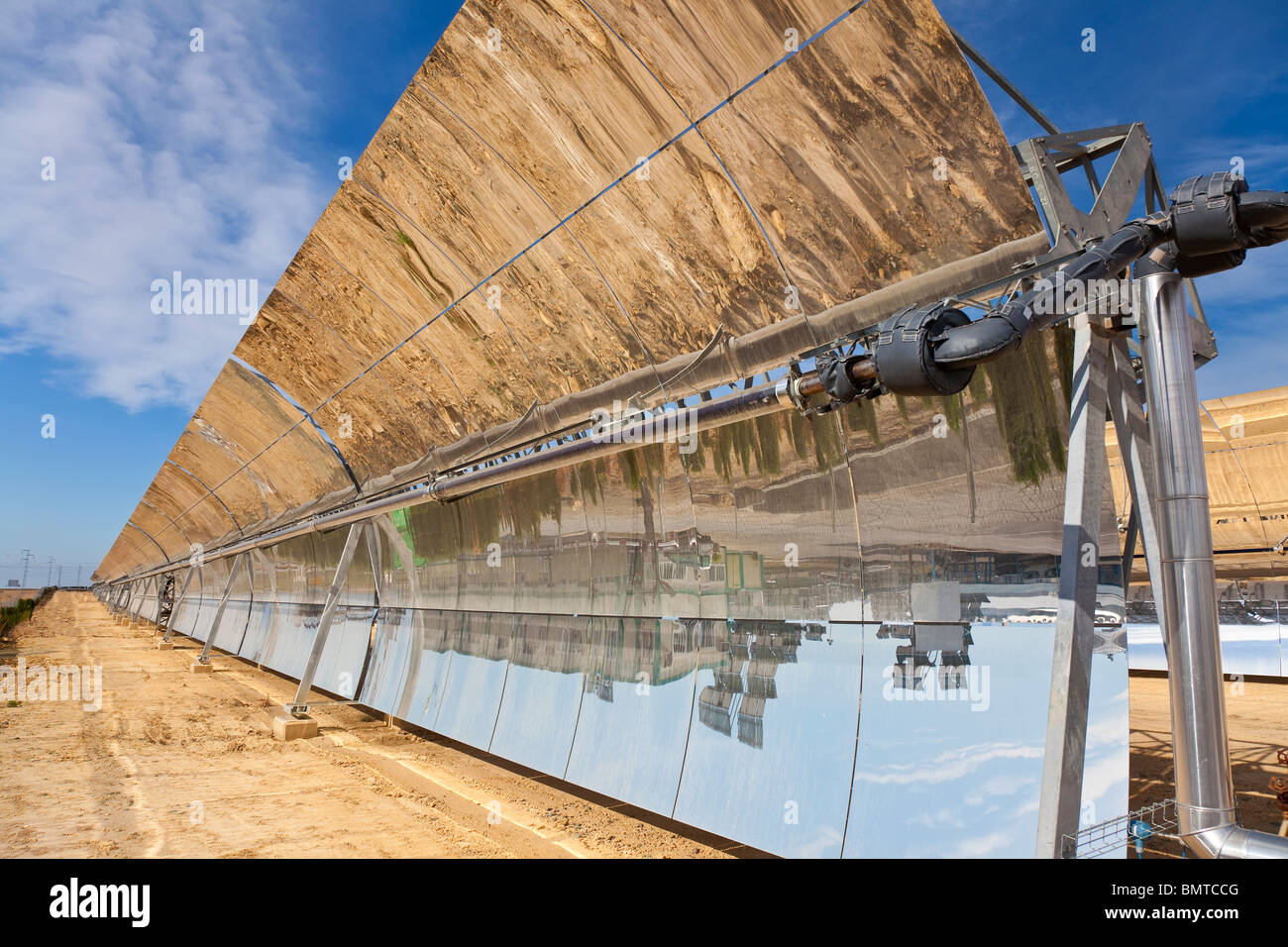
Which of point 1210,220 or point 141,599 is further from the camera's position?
point 141,599

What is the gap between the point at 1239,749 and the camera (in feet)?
38.2

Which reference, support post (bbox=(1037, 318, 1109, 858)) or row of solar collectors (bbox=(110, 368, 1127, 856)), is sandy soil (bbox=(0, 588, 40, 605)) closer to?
row of solar collectors (bbox=(110, 368, 1127, 856))

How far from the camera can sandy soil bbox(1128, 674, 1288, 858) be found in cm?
853

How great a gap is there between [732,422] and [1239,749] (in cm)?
1006

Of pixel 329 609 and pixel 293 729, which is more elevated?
pixel 329 609

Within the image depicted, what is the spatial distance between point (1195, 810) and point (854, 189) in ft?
13.9

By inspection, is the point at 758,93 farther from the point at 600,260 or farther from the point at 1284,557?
the point at 1284,557

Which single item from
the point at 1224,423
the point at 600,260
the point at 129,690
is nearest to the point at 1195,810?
the point at 600,260

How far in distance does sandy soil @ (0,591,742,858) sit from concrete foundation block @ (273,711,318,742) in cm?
23

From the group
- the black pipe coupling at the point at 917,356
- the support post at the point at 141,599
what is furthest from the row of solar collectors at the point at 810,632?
the support post at the point at 141,599

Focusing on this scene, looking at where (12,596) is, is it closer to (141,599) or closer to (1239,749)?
(141,599)

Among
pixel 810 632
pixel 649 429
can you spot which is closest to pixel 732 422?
pixel 649 429

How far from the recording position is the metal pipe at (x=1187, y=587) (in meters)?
3.76

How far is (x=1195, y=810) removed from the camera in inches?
149
